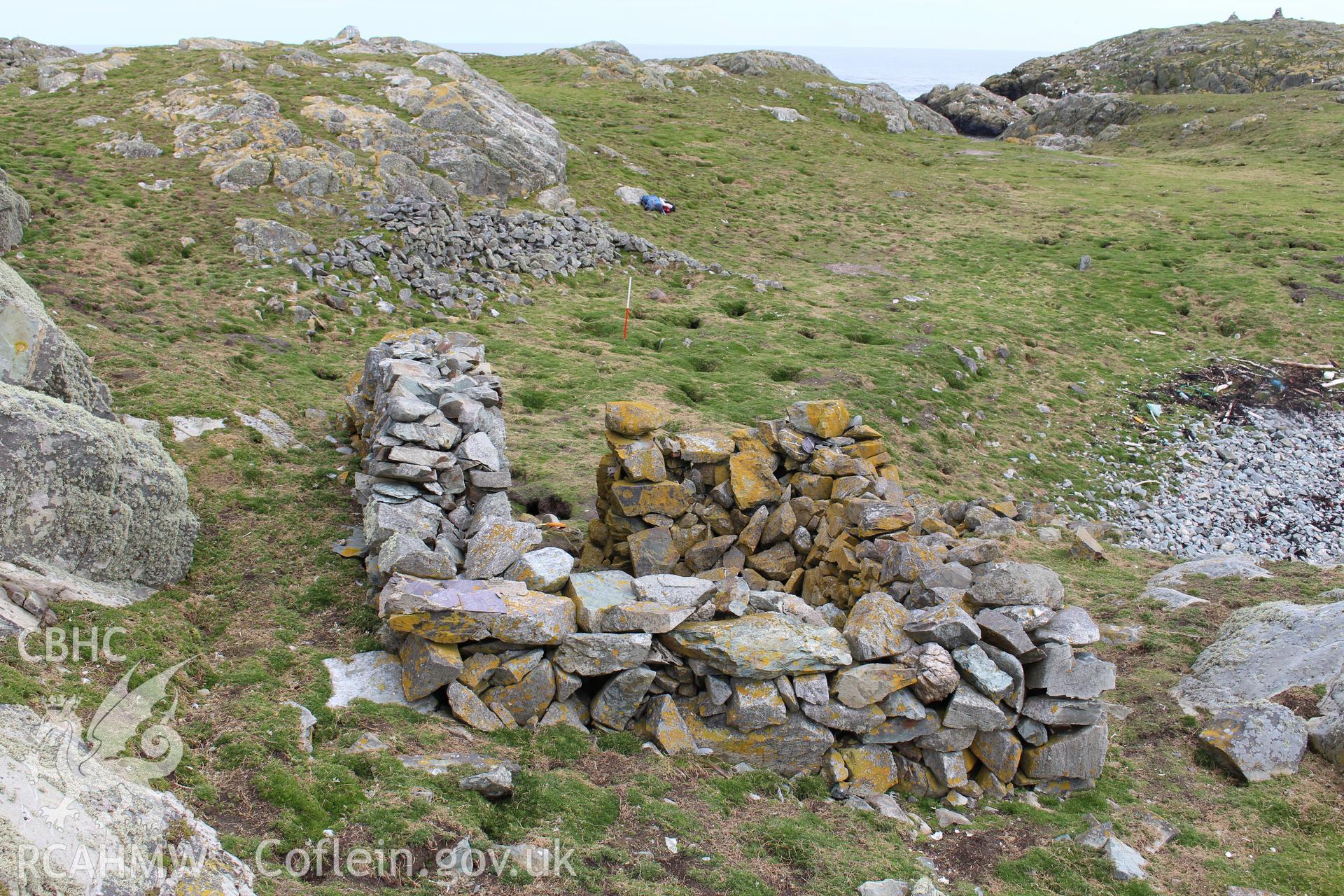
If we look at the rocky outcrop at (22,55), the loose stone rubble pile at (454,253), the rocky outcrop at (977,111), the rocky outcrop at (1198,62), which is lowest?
the loose stone rubble pile at (454,253)

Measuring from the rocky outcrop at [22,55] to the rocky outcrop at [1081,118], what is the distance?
90.4 meters

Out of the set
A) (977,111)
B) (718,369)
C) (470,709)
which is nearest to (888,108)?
(977,111)

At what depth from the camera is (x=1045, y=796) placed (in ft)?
37.3

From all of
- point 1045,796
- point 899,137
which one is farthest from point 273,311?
point 899,137

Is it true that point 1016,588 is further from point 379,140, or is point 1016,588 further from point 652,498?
point 379,140

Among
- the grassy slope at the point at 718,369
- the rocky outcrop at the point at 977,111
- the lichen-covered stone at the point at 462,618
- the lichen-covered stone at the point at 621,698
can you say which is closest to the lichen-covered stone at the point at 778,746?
the grassy slope at the point at 718,369

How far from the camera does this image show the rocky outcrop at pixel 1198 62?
9531 cm

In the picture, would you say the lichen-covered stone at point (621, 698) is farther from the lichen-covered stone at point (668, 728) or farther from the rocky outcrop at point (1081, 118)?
the rocky outcrop at point (1081, 118)

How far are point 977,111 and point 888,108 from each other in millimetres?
26429

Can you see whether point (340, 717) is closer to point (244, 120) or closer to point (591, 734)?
point (591, 734)

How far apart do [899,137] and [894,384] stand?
185 feet

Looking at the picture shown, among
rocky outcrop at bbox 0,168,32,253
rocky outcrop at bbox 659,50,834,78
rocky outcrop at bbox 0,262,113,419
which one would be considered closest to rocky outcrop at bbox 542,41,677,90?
rocky outcrop at bbox 659,50,834,78

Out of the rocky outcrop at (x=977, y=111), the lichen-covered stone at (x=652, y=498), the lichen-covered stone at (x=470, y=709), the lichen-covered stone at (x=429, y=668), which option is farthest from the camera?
the rocky outcrop at (x=977, y=111)

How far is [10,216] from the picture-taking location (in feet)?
79.6
